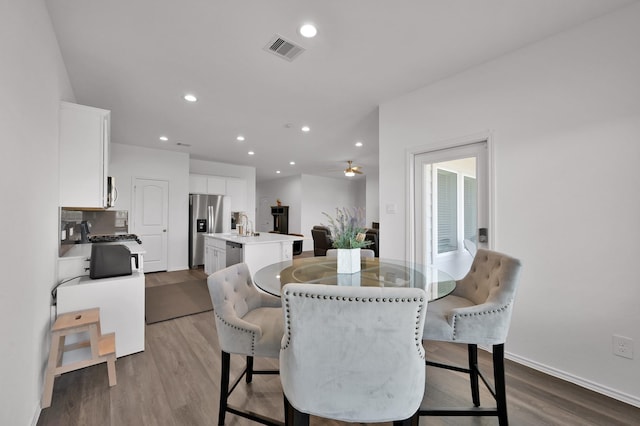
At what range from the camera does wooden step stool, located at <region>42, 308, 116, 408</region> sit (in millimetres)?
1739

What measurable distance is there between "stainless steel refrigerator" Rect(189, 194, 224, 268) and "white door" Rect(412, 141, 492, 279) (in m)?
4.82

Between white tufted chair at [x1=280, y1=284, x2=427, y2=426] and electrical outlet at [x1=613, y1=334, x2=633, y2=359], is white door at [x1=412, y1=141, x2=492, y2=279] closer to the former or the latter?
electrical outlet at [x1=613, y1=334, x2=633, y2=359]

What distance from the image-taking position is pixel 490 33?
6.72 ft

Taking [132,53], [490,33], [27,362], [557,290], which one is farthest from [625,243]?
[132,53]

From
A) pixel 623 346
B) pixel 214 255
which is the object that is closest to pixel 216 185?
pixel 214 255

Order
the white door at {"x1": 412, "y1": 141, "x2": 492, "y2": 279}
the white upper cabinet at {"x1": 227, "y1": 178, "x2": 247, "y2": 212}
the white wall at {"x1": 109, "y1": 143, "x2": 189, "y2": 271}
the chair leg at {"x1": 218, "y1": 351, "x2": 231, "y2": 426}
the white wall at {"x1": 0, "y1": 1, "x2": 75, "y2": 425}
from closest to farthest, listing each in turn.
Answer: the white wall at {"x1": 0, "y1": 1, "x2": 75, "y2": 425}
the chair leg at {"x1": 218, "y1": 351, "x2": 231, "y2": 426}
the white door at {"x1": 412, "y1": 141, "x2": 492, "y2": 279}
the white wall at {"x1": 109, "y1": 143, "x2": 189, "y2": 271}
the white upper cabinet at {"x1": 227, "y1": 178, "x2": 247, "y2": 212}

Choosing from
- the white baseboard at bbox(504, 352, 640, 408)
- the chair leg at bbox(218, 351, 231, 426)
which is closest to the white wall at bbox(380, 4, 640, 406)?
the white baseboard at bbox(504, 352, 640, 408)

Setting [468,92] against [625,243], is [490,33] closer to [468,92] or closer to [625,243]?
[468,92]

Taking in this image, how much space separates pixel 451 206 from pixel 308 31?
7.02ft

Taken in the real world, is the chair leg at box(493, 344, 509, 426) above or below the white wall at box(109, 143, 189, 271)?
below

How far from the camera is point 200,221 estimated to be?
20.0ft

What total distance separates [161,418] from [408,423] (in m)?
1.50

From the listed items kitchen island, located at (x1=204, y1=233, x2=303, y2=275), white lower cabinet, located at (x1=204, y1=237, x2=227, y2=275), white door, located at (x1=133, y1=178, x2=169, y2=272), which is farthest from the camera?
white door, located at (x1=133, y1=178, x2=169, y2=272)

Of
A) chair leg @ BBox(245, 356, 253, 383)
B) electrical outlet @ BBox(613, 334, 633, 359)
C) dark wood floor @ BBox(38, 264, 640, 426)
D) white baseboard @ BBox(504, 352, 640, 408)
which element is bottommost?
dark wood floor @ BBox(38, 264, 640, 426)
